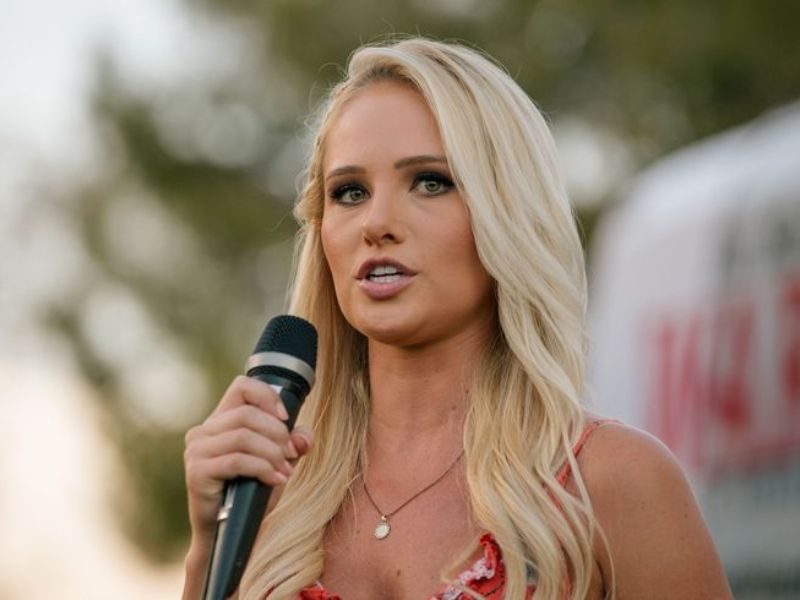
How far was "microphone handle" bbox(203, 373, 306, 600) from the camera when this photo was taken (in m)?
3.54

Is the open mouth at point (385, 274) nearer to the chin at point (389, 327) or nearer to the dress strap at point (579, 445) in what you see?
the chin at point (389, 327)

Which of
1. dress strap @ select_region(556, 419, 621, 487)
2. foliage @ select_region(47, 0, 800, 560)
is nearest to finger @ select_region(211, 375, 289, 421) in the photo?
dress strap @ select_region(556, 419, 621, 487)

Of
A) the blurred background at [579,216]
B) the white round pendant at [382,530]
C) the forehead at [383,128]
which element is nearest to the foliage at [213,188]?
the blurred background at [579,216]

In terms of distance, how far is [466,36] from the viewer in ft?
75.7

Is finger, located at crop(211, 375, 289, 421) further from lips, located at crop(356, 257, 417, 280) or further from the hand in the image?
lips, located at crop(356, 257, 417, 280)

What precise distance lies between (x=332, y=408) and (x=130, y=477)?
72.5 ft

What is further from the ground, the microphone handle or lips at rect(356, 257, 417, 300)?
lips at rect(356, 257, 417, 300)

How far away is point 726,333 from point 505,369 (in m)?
5.73

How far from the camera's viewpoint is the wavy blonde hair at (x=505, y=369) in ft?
13.0

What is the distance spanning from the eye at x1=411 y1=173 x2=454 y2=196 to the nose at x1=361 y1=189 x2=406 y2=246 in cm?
6

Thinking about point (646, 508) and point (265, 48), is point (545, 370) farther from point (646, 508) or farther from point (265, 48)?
point (265, 48)

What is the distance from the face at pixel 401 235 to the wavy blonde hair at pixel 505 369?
4 cm

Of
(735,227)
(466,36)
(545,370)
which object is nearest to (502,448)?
(545,370)

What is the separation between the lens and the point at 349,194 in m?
4.27
